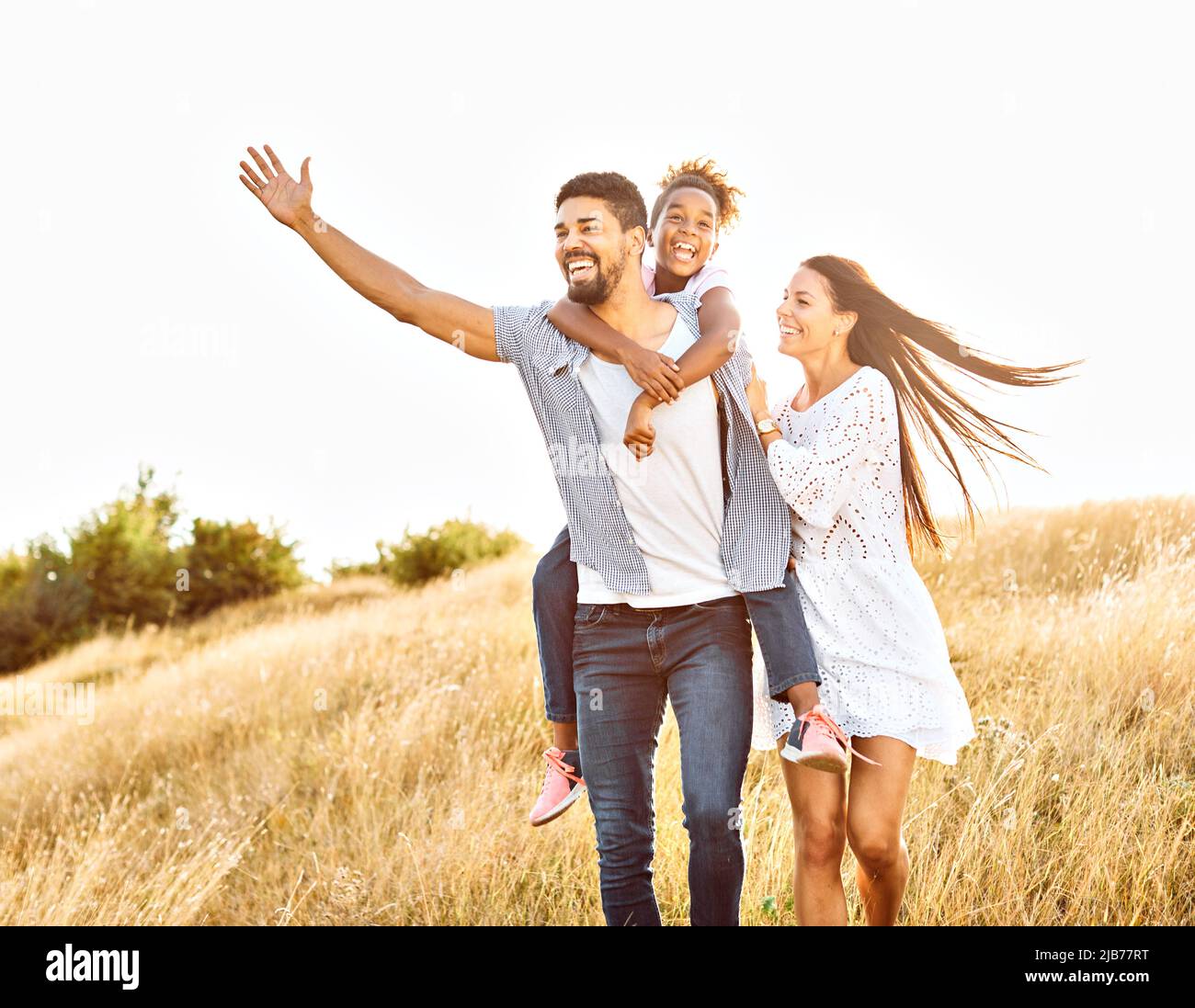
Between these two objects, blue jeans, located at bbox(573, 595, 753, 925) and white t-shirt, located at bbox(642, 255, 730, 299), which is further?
white t-shirt, located at bbox(642, 255, 730, 299)

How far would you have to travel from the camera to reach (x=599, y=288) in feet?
11.7

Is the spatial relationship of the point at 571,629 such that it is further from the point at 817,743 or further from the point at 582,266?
the point at 582,266

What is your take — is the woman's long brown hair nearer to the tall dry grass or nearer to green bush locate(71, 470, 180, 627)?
the tall dry grass

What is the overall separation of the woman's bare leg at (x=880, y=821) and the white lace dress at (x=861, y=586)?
0.22 ft

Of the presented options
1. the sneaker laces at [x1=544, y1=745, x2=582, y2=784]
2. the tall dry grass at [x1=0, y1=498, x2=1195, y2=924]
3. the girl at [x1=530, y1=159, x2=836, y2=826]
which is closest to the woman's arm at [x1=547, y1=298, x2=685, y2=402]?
the girl at [x1=530, y1=159, x2=836, y2=826]

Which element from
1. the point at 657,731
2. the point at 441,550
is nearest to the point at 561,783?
the point at 657,731

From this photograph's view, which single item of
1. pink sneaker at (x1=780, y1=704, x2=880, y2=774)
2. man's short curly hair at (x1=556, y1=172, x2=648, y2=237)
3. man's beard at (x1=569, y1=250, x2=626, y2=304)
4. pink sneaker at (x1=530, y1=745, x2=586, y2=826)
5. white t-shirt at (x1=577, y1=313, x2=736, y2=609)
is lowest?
pink sneaker at (x1=530, y1=745, x2=586, y2=826)

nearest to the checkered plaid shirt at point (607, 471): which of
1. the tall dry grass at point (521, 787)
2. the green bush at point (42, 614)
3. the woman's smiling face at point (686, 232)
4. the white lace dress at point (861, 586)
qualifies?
the white lace dress at point (861, 586)

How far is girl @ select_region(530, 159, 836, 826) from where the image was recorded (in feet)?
10.7

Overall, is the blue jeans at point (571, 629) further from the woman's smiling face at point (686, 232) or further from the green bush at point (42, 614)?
the green bush at point (42, 614)
